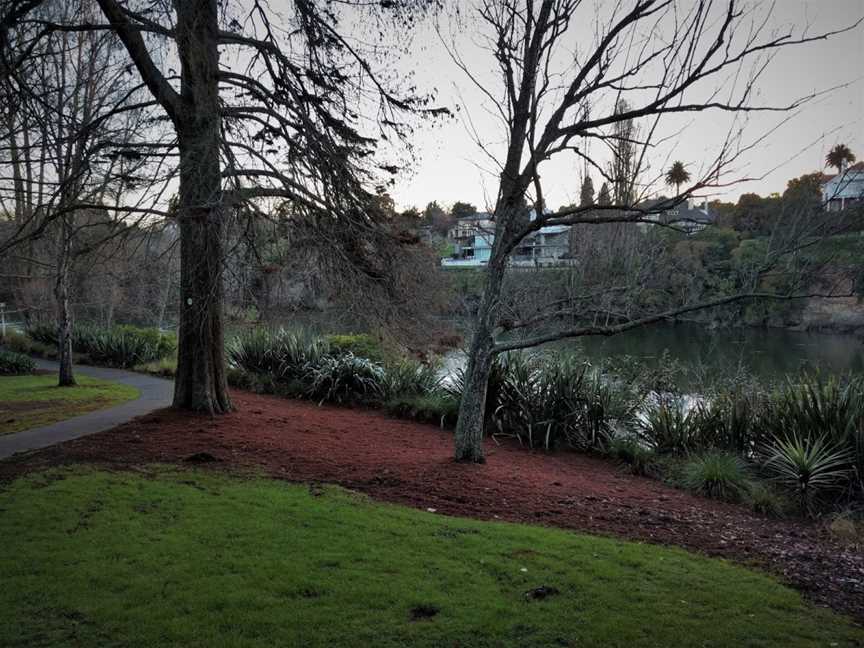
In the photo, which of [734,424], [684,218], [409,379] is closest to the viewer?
[684,218]

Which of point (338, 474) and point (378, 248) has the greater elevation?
point (378, 248)

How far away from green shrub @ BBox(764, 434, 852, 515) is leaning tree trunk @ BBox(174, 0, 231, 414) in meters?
7.31

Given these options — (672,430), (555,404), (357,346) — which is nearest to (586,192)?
(555,404)

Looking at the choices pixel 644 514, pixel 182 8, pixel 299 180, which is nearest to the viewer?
pixel 644 514

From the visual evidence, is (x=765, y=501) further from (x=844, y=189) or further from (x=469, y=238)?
(x=469, y=238)

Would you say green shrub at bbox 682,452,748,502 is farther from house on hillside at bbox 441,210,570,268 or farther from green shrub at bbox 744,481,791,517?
house on hillside at bbox 441,210,570,268

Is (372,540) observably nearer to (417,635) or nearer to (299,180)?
(417,635)

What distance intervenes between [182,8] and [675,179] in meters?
6.47

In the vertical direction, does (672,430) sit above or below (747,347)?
below

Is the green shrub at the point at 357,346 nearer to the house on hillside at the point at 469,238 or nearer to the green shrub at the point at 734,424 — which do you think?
the house on hillside at the point at 469,238

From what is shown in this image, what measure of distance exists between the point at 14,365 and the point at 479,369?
15.3 m

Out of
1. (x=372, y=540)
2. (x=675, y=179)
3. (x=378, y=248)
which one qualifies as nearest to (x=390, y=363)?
(x=378, y=248)

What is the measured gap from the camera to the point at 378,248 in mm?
8883

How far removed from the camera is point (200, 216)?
8.01 metres
